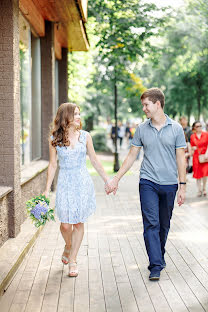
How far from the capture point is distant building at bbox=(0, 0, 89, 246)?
714 centimetres

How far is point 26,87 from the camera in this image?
432 inches

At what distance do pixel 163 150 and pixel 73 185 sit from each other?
3.38 feet

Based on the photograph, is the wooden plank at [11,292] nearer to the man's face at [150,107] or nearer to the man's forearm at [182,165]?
the man's forearm at [182,165]

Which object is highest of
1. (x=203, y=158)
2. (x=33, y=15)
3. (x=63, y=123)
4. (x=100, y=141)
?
(x=33, y=15)

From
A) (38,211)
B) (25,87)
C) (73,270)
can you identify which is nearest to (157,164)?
(38,211)

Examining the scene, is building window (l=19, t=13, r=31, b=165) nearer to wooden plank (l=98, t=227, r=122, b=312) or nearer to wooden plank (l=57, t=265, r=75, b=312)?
wooden plank (l=98, t=227, r=122, b=312)

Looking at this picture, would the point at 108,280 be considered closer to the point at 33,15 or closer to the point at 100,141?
the point at 33,15

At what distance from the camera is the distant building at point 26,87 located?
7.14 meters

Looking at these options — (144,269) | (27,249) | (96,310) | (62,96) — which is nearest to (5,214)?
(27,249)

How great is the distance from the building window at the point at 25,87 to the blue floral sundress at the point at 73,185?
4.22 metres

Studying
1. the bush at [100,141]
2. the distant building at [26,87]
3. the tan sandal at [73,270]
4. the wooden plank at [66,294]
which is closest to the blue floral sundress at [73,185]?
the tan sandal at [73,270]

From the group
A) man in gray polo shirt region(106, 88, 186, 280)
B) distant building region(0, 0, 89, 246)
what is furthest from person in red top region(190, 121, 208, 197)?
man in gray polo shirt region(106, 88, 186, 280)

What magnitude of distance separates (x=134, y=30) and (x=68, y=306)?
42.7 feet

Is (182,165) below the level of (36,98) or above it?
below
